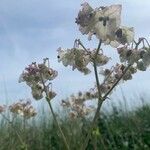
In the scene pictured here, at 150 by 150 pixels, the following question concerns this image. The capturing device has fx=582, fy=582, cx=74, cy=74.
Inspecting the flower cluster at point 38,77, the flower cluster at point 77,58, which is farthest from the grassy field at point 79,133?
the flower cluster at point 77,58

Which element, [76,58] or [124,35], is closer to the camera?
[124,35]

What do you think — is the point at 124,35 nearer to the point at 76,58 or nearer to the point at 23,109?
the point at 76,58

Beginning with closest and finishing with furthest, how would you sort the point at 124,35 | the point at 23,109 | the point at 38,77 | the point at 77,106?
the point at 124,35 → the point at 38,77 → the point at 23,109 → the point at 77,106

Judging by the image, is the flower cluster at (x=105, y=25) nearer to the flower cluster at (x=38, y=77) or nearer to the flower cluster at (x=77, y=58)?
the flower cluster at (x=77, y=58)

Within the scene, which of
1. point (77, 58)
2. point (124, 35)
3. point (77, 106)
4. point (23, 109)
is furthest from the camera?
point (77, 106)

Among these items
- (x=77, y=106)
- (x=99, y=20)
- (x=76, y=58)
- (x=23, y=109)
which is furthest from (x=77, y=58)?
(x=77, y=106)
